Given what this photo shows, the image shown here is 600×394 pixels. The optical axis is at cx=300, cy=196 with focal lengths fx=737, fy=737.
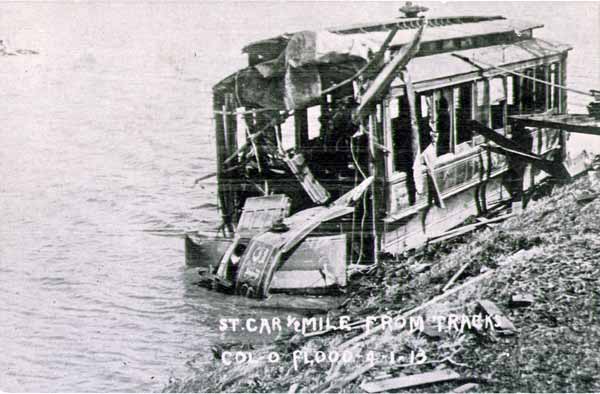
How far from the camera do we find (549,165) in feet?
42.8

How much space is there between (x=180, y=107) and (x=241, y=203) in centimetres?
1571

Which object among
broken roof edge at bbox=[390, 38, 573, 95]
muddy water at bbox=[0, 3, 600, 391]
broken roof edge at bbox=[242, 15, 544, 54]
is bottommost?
muddy water at bbox=[0, 3, 600, 391]

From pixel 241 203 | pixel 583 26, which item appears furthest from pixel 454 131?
pixel 583 26

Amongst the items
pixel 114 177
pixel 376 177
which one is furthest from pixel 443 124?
pixel 114 177

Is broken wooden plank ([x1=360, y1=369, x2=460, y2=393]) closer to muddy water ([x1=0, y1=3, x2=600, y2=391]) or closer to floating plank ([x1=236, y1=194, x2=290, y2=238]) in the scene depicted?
muddy water ([x1=0, y1=3, x2=600, y2=391])

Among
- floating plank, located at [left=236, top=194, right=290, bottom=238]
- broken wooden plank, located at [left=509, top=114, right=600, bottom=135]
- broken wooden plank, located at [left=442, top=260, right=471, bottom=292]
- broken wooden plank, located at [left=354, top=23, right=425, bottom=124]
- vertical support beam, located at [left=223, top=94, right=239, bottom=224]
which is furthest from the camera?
broken wooden plank, located at [left=509, top=114, right=600, bottom=135]

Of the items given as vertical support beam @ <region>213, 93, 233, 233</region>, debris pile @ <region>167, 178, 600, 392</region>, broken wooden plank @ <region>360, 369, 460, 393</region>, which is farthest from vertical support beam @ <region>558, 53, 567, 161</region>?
broken wooden plank @ <region>360, 369, 460, 393</region>

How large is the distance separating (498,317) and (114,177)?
44.8 feet

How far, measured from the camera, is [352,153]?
34.4 feet

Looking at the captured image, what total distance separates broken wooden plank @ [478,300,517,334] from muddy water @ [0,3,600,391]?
3.48m

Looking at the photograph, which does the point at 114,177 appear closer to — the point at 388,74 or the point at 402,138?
the point at 402,138

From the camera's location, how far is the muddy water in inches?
371

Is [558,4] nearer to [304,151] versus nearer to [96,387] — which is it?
[304,151]

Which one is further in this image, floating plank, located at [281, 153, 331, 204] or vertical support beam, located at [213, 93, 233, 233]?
vertical support beam, located at [213, 93, 233, 233]
